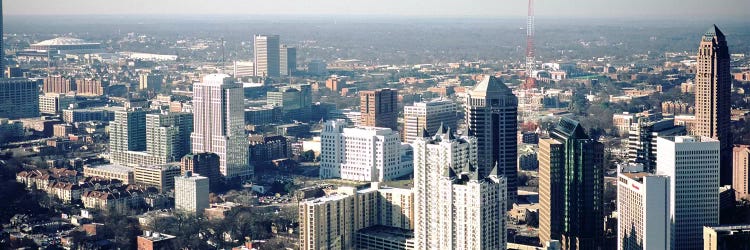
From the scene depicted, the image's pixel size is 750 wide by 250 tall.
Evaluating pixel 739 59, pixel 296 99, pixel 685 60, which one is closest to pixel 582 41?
pixel 685 60

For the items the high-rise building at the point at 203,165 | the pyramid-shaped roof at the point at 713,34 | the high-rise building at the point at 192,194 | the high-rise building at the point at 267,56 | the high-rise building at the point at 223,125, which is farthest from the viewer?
the high-rise building at the point at 267,56

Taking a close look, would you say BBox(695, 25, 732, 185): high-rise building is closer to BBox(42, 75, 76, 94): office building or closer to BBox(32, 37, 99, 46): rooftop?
BBox(42, 75, 76, 94): office building

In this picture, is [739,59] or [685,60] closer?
[739,59]

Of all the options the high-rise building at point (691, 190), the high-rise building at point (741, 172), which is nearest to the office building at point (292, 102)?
the high-rise building at point (741, 172)

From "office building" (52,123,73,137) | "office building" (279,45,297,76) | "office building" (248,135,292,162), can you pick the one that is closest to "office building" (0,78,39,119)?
"office building" (52,123,73,137)

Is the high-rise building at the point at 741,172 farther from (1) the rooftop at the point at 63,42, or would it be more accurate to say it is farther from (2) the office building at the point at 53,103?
(1) the rooftop at the point at 63,42

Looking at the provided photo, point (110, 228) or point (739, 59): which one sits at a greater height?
point (739, 59)

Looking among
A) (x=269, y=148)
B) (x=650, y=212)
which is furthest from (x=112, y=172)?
(x=650, y=212)

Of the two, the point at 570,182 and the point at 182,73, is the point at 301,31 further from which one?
the point at 570,182
